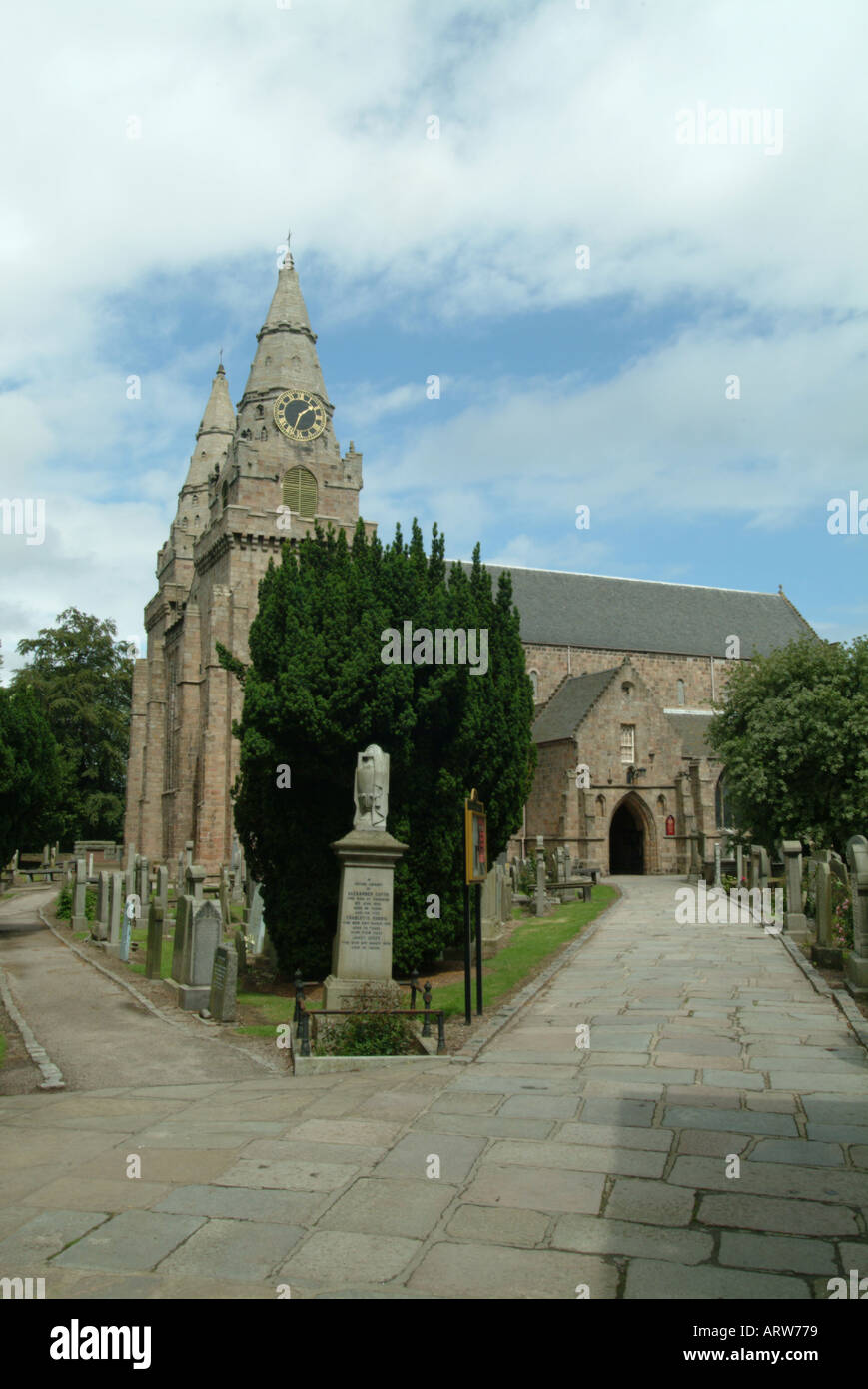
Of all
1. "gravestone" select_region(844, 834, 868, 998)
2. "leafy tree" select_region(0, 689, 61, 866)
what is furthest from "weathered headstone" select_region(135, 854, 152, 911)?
"gravestone" select_region(844, 834, 868, 998)

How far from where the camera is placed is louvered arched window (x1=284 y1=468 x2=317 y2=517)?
1663 inches

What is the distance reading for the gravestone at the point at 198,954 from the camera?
13828mm

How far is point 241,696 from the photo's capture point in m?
40.0

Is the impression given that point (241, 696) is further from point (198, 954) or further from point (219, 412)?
point (198, 954)

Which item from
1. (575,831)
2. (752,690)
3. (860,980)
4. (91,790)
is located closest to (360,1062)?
(860,980)

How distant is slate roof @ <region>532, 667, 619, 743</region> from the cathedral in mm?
99

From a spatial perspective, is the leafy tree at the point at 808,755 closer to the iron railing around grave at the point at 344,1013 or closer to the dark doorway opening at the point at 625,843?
the dark doorway opening at the point at 625,843

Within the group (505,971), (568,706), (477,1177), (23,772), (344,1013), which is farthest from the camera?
(568,706)

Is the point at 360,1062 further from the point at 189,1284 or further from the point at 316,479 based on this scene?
the point at 316,479

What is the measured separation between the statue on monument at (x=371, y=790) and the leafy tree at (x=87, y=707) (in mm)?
48667

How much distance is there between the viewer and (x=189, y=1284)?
14.6 feet

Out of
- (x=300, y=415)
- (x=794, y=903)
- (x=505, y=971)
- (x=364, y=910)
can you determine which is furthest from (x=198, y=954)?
(x=300, y=415)

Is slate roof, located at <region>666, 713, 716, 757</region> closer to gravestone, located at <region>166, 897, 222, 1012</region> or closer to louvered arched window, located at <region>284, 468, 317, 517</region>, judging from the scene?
louvered arched window, located at <region>284, 468, 317, 517</region>

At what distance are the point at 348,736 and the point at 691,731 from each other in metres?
35.5
